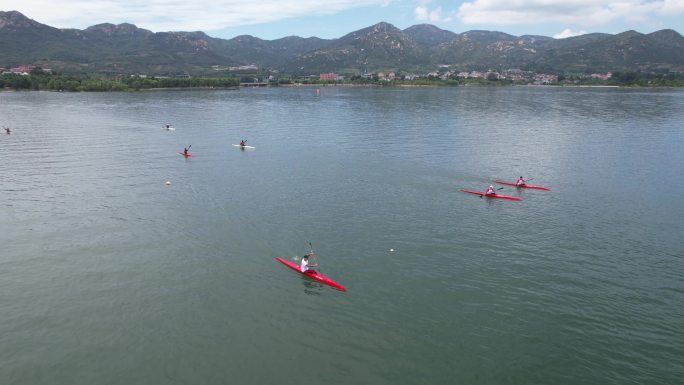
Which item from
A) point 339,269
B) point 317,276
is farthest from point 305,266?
point 339,269

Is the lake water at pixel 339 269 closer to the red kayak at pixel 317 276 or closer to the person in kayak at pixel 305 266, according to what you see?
the red kayak at pixel 317 276

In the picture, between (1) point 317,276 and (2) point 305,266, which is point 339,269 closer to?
(1) point 317,276

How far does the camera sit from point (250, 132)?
92.6 m

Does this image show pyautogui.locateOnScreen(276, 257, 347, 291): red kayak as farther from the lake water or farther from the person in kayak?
the lake water

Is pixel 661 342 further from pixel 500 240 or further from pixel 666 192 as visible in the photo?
pixel 666 192

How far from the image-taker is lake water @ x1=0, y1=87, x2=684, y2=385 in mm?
23234

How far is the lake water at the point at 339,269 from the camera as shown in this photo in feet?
76.2

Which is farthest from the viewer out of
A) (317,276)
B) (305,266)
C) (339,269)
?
(339,269)

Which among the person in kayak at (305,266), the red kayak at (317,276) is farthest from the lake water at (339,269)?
the person in kayak at (305,266)

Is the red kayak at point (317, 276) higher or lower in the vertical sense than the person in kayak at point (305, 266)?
lower

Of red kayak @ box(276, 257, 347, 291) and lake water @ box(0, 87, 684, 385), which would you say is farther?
red kayak @ box(276, 257, 347, 291)

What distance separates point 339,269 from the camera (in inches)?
1275

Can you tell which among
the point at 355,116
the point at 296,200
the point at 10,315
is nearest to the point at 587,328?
the point at 296,200

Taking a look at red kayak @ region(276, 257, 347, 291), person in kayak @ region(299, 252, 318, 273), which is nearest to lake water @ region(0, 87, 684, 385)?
red kayak @ region(276, 257, 347, 291)
